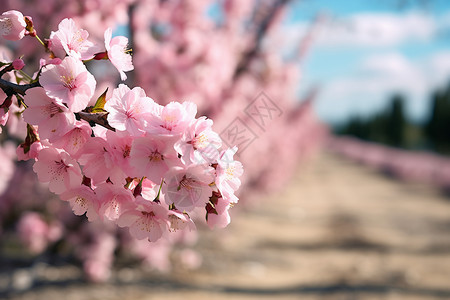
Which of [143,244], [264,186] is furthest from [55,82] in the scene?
[264,186]

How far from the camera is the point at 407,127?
4681cm

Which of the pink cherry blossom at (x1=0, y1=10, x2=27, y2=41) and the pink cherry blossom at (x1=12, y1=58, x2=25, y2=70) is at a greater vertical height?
the pink cherry blossom at (x1=0, y1=10, x2=27, y2=41)

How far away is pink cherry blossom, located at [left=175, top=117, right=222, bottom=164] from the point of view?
966 millimetres

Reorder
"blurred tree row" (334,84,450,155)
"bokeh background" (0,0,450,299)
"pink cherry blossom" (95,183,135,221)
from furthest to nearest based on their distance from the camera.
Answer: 1. "blurred tree row" (334,84,450,155)
2. "bokeh background" (0,0,450,299)
3. "pink cherry blossom" (95,183,135,221)

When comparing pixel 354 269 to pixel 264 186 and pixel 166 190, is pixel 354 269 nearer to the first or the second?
pixel 264 186

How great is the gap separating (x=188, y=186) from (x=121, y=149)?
0.58ft

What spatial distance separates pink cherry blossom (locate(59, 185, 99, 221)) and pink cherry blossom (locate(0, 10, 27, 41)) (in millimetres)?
439

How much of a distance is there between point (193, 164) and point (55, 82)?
38 centimetres

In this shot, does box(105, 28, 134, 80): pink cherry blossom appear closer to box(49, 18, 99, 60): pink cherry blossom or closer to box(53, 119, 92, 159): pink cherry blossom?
box(49, 18, 99, 60): pink cherry blossom

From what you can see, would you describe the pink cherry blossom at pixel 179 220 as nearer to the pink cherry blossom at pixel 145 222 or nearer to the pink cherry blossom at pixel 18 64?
the pink cherry blossom at pixel 145 222

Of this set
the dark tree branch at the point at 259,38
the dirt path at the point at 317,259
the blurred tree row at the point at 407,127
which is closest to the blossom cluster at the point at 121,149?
the dirt path at the point at 317,259

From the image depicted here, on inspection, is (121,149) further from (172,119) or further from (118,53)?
(118,53)

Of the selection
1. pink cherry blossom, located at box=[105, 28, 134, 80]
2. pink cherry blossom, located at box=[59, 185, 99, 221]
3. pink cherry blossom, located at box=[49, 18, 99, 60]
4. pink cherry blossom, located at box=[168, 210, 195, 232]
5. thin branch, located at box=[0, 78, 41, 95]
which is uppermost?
pink cherry blossom, located at box=[105, 28, 134, 80]

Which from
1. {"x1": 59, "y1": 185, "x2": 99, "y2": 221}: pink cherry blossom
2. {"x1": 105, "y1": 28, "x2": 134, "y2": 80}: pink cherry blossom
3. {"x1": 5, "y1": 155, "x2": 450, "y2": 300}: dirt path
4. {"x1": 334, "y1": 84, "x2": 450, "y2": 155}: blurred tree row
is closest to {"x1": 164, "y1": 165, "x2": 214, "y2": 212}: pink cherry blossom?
{"x1": 59, "y1": 185, "x2": 99, "y2": 221}: pink cherry blossom
